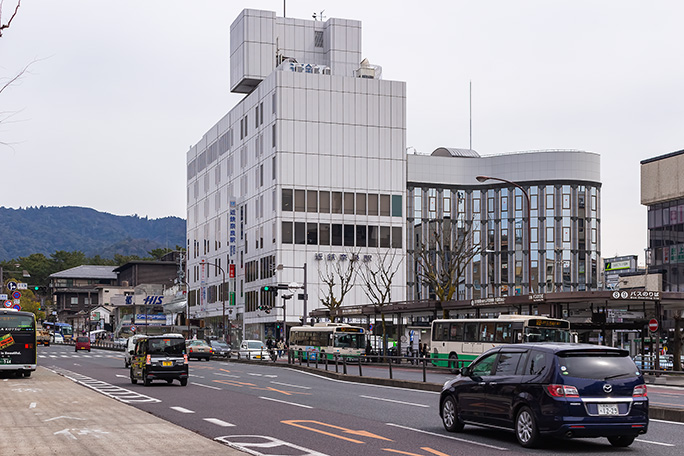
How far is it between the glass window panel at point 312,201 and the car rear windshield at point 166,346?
191 feet

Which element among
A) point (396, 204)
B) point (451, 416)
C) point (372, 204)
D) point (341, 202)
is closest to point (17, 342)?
point (451, 416)

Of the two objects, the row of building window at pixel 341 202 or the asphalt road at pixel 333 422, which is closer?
the asphalt road at pixel 333 422

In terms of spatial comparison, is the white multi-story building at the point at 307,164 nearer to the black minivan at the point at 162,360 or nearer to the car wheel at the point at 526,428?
the black minivan at the point at 162,360

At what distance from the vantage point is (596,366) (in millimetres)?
14273

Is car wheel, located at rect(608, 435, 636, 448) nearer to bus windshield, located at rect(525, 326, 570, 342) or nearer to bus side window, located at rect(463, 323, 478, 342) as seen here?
bus windshield, located at rect(525, 326, 570, 342)

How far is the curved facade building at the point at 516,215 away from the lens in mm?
106062

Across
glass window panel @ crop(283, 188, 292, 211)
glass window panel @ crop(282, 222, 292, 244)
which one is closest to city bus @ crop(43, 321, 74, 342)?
glass window panel @ crop(282, 222, 292, 244)

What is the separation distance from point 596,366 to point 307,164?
259 ft

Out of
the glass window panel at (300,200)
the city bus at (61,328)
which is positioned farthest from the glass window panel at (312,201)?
the city bus at (61,328)

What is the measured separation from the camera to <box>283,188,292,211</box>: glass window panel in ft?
299

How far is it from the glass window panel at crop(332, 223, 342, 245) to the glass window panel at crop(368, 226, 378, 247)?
10.3 ft

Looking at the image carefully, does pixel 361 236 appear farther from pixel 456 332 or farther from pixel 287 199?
pixel 456 332

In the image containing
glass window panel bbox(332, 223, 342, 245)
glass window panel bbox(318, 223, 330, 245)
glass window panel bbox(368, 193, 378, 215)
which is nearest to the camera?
glass window panel bbox(318, 223, 330, 245)

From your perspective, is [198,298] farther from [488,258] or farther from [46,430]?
[46,430]
